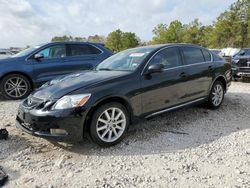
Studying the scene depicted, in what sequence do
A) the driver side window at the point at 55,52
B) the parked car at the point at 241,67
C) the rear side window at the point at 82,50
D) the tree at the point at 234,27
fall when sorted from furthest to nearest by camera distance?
the tree at the point at 234,27
the parked car at the point at 241,67
the rear side window at the point at 82,50
the driver side window at the point at 55,52

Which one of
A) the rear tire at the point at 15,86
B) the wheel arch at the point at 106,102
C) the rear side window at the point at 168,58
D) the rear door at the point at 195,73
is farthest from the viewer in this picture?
the rear tire at the point at 15,86

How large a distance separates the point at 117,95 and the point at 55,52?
462 cm

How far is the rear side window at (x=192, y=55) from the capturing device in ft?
19.5

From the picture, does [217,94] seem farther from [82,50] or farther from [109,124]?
[82,50]

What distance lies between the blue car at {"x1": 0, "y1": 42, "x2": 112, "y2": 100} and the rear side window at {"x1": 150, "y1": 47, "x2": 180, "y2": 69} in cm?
377

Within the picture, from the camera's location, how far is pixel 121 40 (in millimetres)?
40812

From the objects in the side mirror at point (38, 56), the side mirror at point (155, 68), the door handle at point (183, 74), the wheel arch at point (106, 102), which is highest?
the side mirror at point (38, 56)

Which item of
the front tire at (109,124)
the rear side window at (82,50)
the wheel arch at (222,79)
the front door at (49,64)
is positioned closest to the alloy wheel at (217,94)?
the wheel arch at (222,79)

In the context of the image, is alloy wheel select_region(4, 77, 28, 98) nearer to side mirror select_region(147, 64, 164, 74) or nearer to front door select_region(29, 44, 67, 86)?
front door select_region(29, 44, 67, 86)

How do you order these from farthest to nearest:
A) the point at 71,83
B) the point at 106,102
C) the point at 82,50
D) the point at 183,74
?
the point at 82,50
the point at 183,74
the point at 71,83
the point at 106,102

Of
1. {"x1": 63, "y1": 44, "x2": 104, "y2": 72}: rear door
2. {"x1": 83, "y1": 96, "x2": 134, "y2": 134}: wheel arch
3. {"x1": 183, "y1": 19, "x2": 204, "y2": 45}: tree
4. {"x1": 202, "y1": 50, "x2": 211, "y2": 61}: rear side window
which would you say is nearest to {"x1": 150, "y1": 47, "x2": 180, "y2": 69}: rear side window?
{"x1": 83, "y1": 96, "x2": 134, "y2": 134}: wheel arch

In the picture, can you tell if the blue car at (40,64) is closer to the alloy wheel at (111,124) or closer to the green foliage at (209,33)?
the alloy wheel at (111,124)

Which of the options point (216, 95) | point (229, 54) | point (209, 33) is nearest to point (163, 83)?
point (216, 95)

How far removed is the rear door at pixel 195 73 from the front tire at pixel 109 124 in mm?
1492
